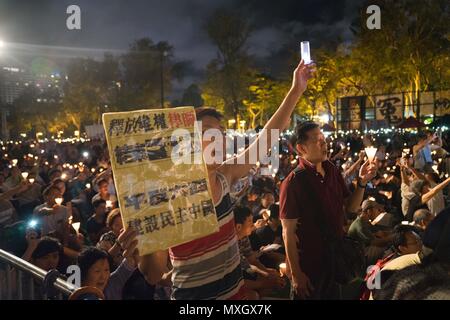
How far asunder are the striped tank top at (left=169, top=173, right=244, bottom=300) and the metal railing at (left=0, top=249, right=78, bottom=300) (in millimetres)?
700

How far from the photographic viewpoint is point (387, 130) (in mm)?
27312

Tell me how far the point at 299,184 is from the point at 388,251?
2.69m

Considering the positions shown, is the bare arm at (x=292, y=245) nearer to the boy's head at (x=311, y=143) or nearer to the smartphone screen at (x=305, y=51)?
the boy's head at (x=311, y=143)

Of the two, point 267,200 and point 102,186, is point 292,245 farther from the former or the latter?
point 102,186

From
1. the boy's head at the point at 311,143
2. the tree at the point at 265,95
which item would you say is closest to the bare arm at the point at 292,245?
the boy's head at the point at 311,143

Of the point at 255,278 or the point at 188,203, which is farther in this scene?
the point at 255,278

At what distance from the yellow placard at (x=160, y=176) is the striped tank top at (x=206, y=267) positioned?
129 mm

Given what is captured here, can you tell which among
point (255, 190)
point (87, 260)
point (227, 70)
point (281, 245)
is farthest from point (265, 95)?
point (87, 260)

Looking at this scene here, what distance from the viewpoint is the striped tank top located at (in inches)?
95.3

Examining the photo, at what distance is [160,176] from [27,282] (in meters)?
1.64

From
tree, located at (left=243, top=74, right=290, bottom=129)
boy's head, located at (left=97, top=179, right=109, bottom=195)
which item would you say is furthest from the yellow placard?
tree, located at (left=243, top=74, right=290, bottom=129)

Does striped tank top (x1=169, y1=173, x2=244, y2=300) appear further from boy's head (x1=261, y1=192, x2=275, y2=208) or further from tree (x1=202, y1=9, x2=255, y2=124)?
tree (x1=202, y1=9, x2=255, y2=124)
